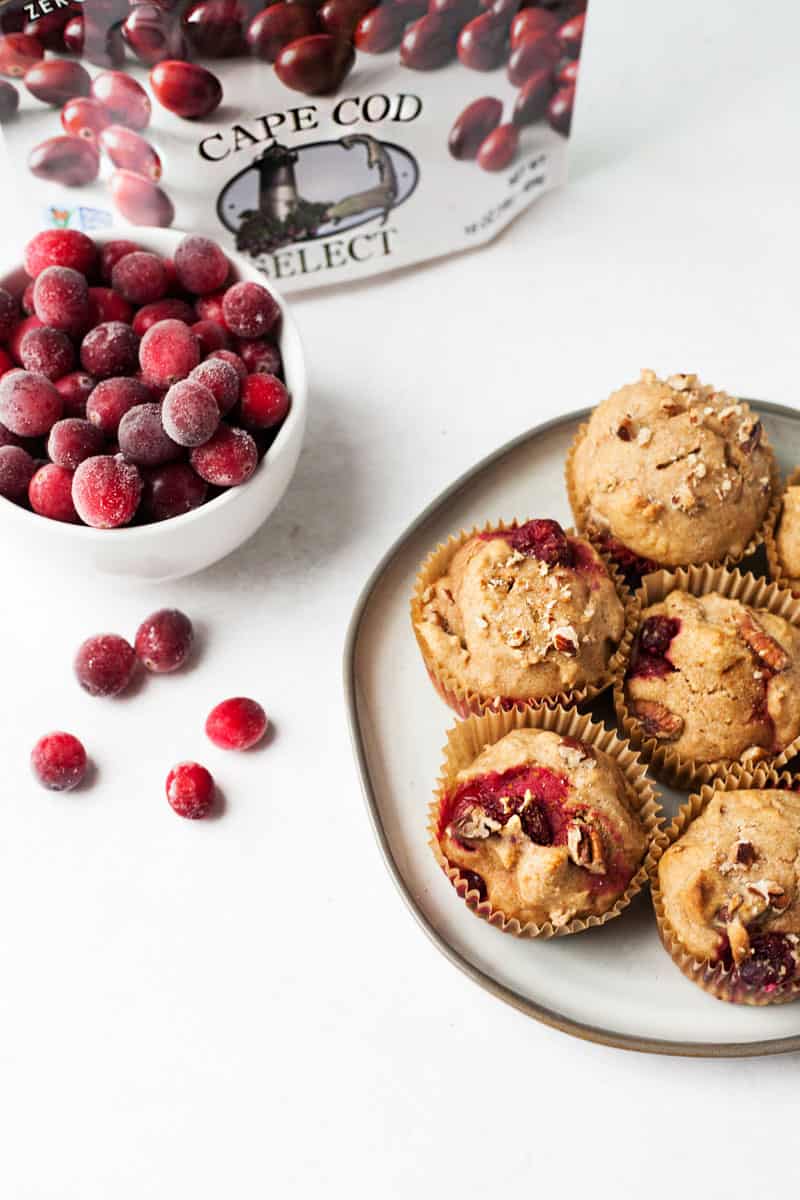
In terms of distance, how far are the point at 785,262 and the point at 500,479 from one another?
1024mm

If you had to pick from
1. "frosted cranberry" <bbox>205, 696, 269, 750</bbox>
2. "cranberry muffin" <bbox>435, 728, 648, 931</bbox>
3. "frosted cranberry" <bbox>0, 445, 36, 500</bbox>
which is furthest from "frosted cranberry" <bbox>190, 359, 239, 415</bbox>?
"cranberry muffin" <bbox>435, 728, 648, 931</bbox>

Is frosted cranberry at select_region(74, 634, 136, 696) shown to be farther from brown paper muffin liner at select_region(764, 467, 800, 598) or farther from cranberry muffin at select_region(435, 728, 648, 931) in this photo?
brown paper muffin liner at select_region(764, 467, 800, 598)

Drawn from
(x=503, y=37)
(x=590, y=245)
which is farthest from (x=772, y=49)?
(x=503, y=37)

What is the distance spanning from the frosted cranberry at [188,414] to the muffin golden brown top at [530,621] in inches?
20.3

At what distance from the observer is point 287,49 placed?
2.40 m

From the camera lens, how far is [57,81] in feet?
7.95

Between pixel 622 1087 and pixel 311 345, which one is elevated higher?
pixel 311 345

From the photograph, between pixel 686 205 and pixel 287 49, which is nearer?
pixel 287 49

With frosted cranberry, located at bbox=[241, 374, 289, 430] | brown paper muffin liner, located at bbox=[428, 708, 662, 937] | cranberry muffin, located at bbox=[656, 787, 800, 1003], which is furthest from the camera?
frosted cranberry, located at bbox=[241, 374, 289, 430]

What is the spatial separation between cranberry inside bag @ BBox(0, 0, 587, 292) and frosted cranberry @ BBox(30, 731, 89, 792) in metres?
1.10

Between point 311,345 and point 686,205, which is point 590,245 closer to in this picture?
point 686,205

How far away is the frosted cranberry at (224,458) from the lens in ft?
7.18

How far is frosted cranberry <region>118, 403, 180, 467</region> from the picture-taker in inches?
84.6

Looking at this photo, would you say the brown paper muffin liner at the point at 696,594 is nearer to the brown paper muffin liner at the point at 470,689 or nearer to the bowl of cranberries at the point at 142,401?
the brown paper muffin liner at the point at 470,689
